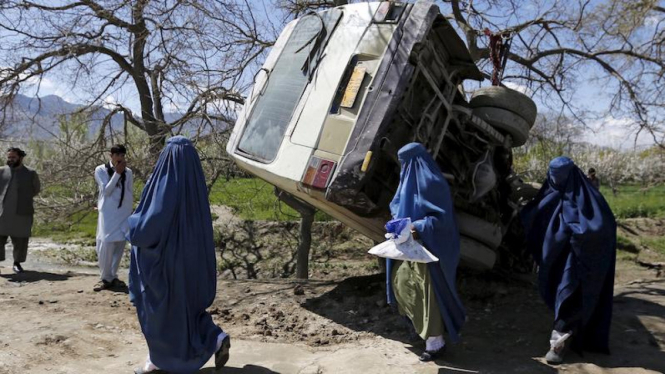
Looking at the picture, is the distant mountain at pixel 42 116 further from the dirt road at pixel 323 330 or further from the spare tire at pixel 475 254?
the spare tire at pixel 475 254

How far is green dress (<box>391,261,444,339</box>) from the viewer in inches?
171

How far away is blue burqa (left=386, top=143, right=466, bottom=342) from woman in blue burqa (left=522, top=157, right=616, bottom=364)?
2.37 ft

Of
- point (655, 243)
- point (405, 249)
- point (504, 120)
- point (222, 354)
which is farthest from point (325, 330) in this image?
point (655, 243)

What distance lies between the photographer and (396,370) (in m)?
4.27

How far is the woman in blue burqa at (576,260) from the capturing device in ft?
14.5

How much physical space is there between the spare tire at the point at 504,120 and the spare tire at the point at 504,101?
5 cm

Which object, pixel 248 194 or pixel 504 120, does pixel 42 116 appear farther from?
pixel 504 120

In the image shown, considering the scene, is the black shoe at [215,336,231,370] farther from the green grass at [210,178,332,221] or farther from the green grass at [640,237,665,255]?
the green grass at [640,237,665,255]

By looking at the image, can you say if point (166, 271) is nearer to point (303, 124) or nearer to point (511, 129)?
point (303, 124)

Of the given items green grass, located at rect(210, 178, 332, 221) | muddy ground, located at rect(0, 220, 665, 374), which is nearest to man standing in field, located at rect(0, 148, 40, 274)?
muddy ground, located at rect(0, 220, 665, 374)

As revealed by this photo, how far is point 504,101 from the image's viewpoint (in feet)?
18.5

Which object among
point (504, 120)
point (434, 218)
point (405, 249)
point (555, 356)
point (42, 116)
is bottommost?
point (42, 116)

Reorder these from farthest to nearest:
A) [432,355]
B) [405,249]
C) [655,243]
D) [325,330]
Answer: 1. [655,243]
2. [325,330]
3. [432,355]
4. [405,249]

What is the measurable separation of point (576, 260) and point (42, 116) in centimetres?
871
